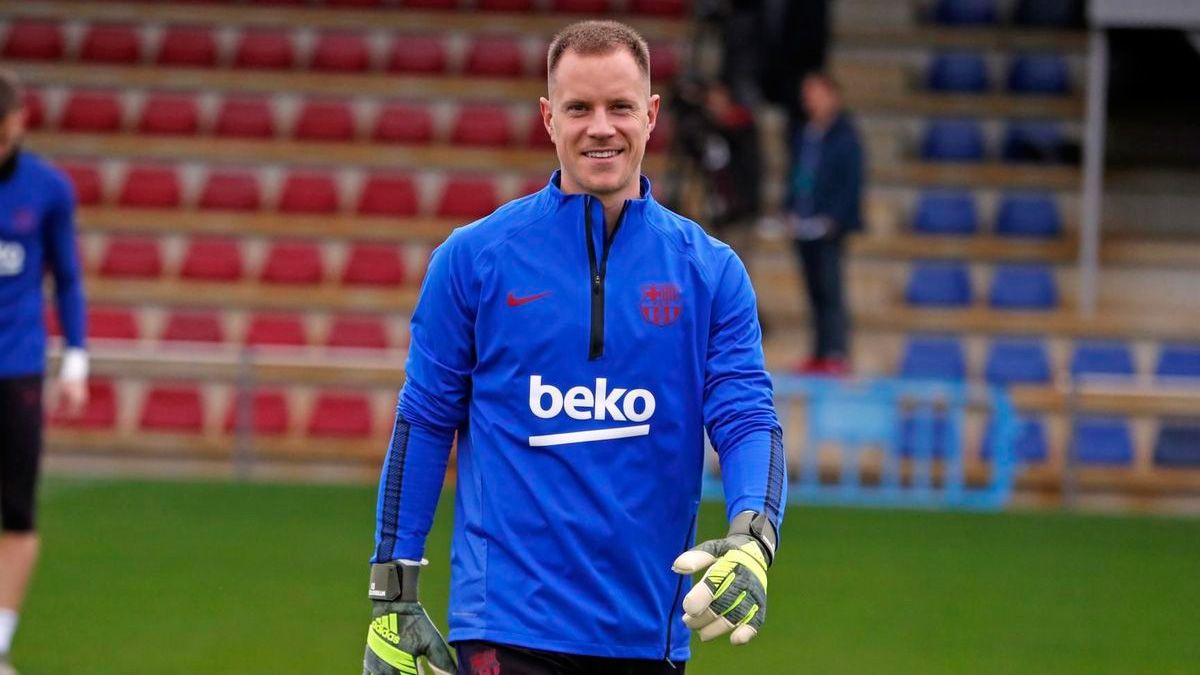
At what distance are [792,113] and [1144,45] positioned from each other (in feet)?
18.7

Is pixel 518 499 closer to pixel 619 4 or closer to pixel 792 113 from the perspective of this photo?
pixel 792 113

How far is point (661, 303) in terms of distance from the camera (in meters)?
3.54

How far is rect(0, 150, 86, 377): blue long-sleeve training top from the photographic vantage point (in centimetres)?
672

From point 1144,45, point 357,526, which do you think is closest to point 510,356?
point 357,526

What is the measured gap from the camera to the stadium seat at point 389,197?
17.2 metres

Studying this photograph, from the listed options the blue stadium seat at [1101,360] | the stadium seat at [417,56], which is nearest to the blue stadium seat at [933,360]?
the blue stadium seat at [1101,360]

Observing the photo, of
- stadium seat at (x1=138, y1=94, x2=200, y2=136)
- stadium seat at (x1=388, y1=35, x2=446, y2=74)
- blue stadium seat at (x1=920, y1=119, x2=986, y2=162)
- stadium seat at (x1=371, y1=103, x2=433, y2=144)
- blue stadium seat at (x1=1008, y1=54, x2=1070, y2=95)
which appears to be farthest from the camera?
stadium seat at (x1=388, y1=35, x2=446, y2=74)

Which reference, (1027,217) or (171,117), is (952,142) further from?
(171,117)

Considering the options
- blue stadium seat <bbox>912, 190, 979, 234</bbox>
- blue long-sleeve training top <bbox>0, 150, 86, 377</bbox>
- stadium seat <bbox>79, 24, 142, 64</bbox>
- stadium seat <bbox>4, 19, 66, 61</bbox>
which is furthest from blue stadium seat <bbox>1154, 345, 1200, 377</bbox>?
stadium seat <bbox>4, 19, 66, 61</bbox>

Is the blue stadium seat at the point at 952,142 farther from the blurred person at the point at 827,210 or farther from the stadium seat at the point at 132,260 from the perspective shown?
the stadium seat at the point at 132,260

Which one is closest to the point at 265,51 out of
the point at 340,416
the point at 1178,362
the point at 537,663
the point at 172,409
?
the point at 172,409

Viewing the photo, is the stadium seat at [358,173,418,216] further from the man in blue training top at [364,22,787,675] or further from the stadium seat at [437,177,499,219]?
the man in blue training top at [364,22,787,675]

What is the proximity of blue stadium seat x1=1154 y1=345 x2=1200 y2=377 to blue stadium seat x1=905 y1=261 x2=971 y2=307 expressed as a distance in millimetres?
1743

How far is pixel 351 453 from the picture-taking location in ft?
47.4
